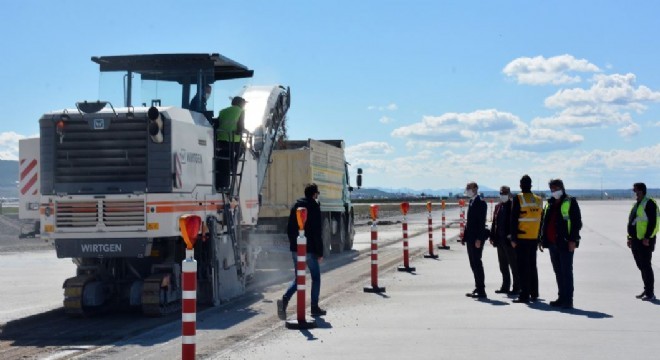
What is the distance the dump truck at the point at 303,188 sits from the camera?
23.5 metres

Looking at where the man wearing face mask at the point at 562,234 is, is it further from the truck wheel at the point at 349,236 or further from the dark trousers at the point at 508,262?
the truck wheel at the point at 349,236

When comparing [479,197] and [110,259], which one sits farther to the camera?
[479,197]

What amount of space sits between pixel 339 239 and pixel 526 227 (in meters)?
13.1

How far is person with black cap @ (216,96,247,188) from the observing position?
14742mm

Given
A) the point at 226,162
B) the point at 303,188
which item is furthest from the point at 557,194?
the point at 303,188

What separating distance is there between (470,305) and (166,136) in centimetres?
523

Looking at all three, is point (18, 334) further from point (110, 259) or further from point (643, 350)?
point (643, 350)

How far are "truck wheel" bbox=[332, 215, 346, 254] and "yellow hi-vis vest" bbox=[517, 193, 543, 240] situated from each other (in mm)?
12988

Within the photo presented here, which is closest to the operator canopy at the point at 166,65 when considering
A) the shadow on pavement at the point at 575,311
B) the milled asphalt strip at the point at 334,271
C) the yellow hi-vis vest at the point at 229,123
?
the yellow hi-vis vest at the point at 229,123

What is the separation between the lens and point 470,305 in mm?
13711

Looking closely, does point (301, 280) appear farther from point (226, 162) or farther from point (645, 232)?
point (645, 232)

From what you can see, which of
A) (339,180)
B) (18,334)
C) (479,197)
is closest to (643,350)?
(479,197)

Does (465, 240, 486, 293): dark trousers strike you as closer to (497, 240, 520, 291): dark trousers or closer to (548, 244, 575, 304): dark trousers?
(497, 240, 520, 291): dark trousers

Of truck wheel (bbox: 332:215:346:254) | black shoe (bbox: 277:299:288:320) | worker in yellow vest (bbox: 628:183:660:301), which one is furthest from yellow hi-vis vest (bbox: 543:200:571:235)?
truck wheel (bbox: 332:215:346:254)
